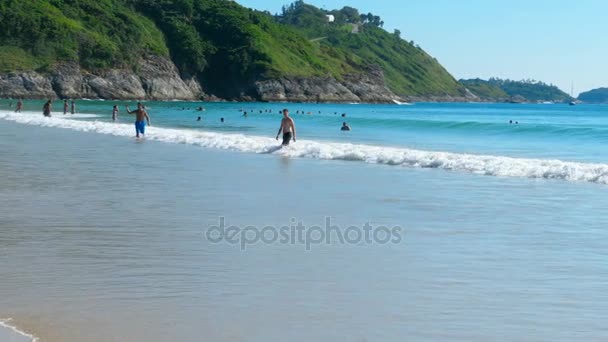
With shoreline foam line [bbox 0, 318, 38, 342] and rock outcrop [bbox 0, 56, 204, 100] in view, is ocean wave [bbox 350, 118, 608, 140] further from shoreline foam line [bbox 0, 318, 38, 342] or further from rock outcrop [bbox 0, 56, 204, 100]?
rock outcrop [bbox 0, 56, 204, 100]

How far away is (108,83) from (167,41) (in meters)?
26.7

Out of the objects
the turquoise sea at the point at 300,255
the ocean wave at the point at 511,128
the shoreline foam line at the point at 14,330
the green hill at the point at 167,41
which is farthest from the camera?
the green hill at the point at 167,41

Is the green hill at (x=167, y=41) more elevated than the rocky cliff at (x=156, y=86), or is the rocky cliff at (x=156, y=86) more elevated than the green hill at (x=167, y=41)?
the green hill at (x=167, y=41)

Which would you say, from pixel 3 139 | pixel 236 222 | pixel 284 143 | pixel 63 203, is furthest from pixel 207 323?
pixel 3 139

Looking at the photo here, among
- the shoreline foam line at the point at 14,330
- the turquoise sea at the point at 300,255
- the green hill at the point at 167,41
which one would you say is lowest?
the shoreline foam line at the point at 14,330

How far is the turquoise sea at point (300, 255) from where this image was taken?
7305mm

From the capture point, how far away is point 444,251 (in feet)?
34.2

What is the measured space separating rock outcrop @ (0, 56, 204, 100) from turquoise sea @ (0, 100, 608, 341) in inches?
4185

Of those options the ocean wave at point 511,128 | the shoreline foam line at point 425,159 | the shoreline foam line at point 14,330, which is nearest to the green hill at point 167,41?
the ocean wave at point 511,128

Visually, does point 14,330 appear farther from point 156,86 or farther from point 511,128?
point 156,86

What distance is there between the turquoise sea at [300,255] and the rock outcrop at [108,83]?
106297 millimetres

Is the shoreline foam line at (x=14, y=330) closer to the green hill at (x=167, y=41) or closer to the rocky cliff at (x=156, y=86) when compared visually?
the rocky cliff at (x=156, y=86)

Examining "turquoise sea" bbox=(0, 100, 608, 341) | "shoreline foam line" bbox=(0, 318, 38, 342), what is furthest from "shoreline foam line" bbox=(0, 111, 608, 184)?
"shoreline foam line" bbox=(0, 318, 38, 342)

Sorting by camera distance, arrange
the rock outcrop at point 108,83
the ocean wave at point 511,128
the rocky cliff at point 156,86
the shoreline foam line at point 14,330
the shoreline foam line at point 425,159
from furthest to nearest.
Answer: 1. the rocky cliff at point 156,86
2. the rock outcrop at point 108,83
3. the ocean wave at point 511,128
4. the shoreline foam line at point 425,159
5. the shoreline foam line at point 14,330
